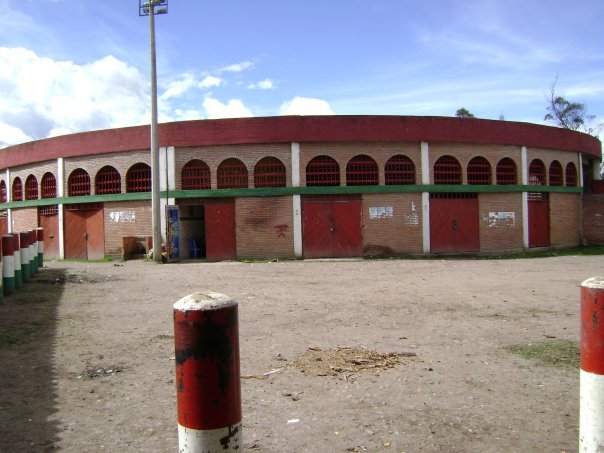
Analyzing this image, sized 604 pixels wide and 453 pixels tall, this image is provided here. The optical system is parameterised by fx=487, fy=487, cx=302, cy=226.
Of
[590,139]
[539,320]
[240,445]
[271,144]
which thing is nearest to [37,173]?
[271,144]

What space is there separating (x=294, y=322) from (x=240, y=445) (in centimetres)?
485

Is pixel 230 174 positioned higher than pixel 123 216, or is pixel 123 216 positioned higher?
pixel 230 174

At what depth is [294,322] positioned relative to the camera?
6.93 meters

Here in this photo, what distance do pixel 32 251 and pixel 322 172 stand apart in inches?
404

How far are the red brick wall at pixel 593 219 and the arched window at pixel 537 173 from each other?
3.16m

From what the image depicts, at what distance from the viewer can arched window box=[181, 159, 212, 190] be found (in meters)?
18.4

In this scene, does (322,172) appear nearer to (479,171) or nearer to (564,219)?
(479,171)

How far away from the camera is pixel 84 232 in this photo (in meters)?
20.0

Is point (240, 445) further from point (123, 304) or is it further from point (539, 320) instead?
point (123, 304)

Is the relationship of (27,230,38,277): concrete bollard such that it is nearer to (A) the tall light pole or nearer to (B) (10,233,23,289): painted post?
(B) (10,233,23,289): painted post

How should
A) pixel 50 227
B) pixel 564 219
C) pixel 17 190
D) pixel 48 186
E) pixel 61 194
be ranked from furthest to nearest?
pixel 17 190 → pixel 564 219 → pixel 48 186 → pixel 50 227 → pixel 61 194

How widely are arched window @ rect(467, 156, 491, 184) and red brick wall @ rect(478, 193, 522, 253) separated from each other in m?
0.63

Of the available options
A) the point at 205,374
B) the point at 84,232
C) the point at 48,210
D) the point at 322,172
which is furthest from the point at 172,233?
the point at 205,374

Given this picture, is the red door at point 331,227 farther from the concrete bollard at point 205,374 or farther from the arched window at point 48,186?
the concrete bollard at point 205,374
